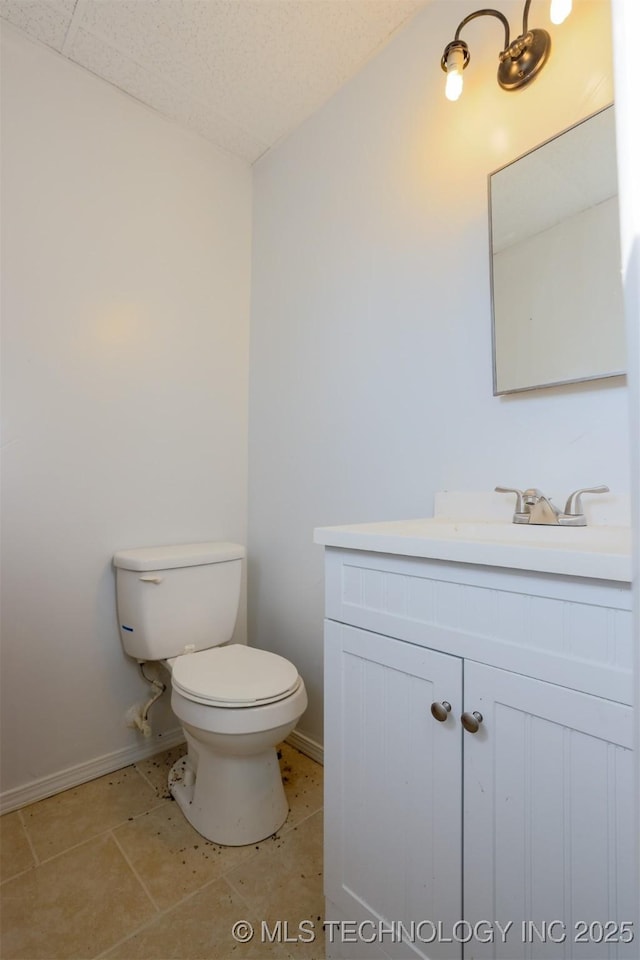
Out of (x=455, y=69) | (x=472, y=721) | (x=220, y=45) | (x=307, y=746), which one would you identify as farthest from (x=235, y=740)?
(x=220, y=45)

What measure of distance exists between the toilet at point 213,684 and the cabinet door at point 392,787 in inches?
12.8

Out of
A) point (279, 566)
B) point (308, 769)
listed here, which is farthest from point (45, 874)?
point (279, 566)

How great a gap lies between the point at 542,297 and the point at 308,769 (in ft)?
5.40

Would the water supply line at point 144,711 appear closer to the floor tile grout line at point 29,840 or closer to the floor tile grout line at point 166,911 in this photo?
the floor tile grout line at point 29,840

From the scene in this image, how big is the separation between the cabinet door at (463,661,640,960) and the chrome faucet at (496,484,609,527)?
454mm

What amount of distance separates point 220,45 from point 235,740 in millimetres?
2081

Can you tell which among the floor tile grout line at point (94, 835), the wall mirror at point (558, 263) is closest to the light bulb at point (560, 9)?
the wall mirror at point (558, 263)

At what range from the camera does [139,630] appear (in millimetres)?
1522

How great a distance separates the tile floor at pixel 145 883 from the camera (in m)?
0.97

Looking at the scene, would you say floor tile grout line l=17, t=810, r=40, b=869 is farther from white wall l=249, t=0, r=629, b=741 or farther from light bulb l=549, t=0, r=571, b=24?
light bulb l=549, t=0, r=571, b=24

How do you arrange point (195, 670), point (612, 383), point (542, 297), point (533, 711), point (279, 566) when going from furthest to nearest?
point (279, 566) < point (195, 670) < point (542, 297) < point (612, 383) < point (533, 711)

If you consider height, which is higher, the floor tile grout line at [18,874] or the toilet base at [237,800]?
the toilet base at [237,800]

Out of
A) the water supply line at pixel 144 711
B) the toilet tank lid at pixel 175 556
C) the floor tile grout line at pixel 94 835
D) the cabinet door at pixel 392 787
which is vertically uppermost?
the toilet tank lid at pixel 175 556

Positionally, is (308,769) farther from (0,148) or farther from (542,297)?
(0,148)
